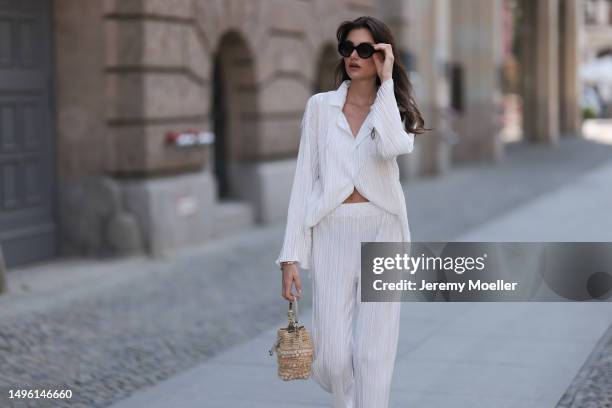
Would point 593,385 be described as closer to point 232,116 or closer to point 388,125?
point 388,125

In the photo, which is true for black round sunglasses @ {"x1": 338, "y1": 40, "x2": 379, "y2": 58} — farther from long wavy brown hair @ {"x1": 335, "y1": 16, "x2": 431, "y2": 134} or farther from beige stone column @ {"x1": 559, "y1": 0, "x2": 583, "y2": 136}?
beige stone column @ {"x1": 559, "y1": 0, "x2": 583, "y2": 136}

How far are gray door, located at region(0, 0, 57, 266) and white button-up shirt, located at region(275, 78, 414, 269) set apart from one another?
20.5ft

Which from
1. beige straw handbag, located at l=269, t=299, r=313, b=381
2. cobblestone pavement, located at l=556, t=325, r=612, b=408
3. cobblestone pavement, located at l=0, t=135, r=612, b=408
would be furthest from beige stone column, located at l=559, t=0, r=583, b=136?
beige straw handbag, located at l=269, t=299, r=313, b=381

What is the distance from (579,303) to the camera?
28.1ft

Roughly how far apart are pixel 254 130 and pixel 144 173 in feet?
9.18

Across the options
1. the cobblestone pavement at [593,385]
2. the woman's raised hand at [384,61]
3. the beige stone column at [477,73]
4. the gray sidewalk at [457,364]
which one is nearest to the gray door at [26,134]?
the gray sidewalk at [457,364]

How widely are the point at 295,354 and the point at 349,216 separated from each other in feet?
1.84

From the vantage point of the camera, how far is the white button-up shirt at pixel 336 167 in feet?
14.8

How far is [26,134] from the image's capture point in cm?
1079

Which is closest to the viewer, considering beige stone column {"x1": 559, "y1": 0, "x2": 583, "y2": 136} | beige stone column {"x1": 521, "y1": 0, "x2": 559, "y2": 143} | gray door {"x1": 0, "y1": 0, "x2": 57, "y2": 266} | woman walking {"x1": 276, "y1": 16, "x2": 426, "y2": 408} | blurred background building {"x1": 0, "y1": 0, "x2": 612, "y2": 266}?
woman walking {"x1": 276, "y1": 16, "x2": 426, "y2": 408}

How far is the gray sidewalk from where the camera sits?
598cm

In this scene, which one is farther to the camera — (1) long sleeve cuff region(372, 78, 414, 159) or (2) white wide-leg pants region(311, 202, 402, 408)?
(2) white wide-leg pants region(311, 202, 402, 408)

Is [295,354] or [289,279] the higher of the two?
[289,279]

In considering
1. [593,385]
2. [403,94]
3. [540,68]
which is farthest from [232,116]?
[540,68]
